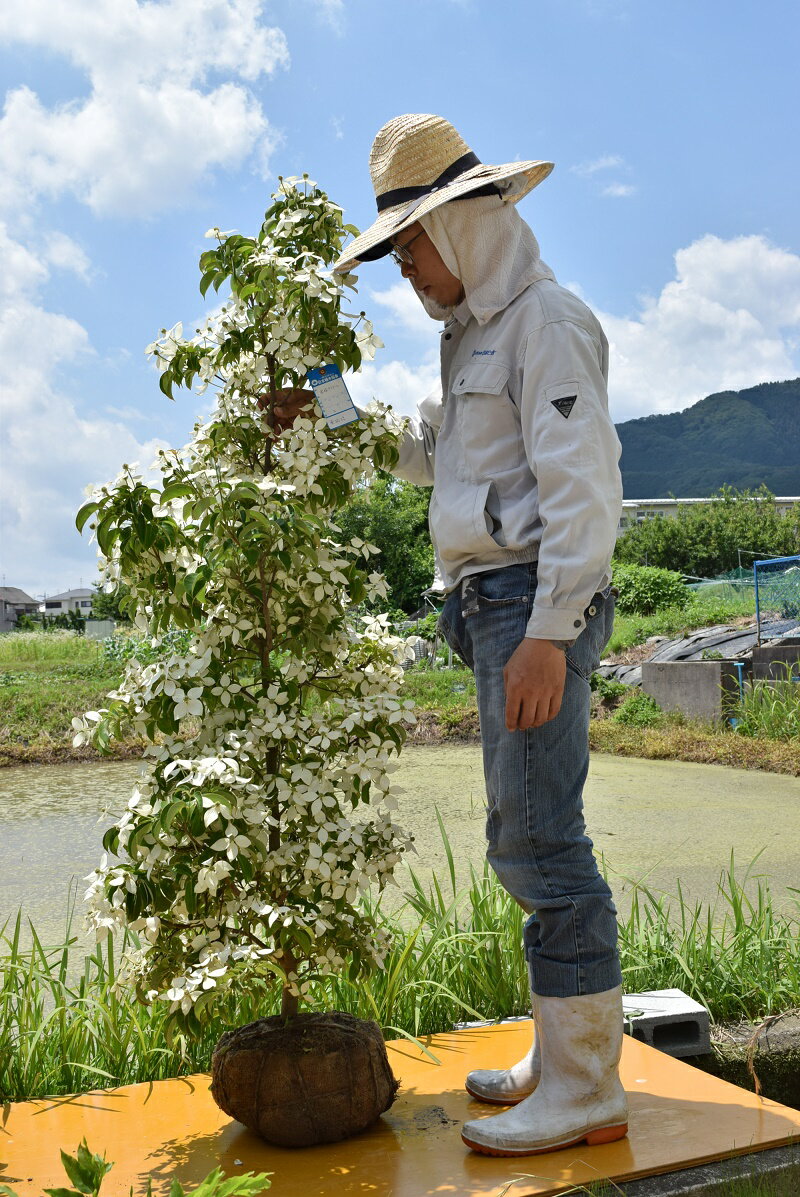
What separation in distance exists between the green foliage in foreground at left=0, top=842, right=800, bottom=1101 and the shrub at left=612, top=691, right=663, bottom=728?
20.3 ft

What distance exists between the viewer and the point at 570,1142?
1710mm

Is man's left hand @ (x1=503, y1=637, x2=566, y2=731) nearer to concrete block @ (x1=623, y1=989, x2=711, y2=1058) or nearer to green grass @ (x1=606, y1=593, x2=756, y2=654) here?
concrete block @ (x1=623, y1=989, x2=711, y2=1058)

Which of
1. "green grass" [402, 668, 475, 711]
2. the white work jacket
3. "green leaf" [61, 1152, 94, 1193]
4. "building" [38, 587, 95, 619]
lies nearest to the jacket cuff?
the white work jacket

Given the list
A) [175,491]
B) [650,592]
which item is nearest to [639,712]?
[175,491]

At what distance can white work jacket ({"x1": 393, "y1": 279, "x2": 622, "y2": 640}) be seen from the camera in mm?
1638

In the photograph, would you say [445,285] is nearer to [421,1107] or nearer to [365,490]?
[365,490]

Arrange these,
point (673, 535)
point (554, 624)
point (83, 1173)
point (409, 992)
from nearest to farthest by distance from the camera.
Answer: point (83, 1173), point (554, 624), point (409, 992), point (673, 535)

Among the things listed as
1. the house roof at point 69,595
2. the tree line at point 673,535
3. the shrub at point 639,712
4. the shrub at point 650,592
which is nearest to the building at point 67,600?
the house roof at point 69,595

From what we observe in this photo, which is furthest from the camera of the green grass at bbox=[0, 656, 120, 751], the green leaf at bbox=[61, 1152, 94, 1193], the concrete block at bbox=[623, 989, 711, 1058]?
the green grass at bbox=[0, 656, 120, 751]

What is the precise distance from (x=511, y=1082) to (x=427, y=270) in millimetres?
1460

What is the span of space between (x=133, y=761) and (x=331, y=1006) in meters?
6.46

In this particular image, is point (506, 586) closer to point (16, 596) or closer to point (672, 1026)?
point (672, 1026)

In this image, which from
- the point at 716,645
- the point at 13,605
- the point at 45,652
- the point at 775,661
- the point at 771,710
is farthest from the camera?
the point at 13,605

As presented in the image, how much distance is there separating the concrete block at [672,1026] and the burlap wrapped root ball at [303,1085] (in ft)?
2.06
